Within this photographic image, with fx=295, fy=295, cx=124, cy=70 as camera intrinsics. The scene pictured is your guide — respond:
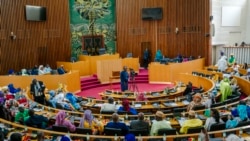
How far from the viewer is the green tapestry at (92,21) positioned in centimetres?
1988

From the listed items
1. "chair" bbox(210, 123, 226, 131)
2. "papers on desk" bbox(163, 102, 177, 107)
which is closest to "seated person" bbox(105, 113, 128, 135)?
"chair" bbox(210, 123, 226, 131)

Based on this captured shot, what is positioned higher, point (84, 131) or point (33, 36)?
point (33, 36)

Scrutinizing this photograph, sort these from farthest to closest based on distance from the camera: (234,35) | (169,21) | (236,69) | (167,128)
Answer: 1. (234,35)
2. (169,21)
3. (236,69)
4. (167,128)

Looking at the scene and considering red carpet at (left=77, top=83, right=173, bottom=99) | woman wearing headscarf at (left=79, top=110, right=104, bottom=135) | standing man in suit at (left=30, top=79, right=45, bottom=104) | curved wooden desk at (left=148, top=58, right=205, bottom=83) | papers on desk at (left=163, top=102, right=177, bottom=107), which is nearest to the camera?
woman wearing headscarf at (left=79, top=110, right=104, bottom=135)

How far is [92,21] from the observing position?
20219 millimetres

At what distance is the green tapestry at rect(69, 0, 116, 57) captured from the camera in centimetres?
1988

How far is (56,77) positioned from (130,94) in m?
4.12

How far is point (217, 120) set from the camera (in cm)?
654

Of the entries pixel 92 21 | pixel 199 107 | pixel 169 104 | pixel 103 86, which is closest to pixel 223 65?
pixel 103 86

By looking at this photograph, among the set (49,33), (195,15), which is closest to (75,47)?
(49,33)

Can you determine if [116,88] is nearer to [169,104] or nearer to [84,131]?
[169,104]

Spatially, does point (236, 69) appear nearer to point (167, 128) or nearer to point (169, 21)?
point (169, 21)

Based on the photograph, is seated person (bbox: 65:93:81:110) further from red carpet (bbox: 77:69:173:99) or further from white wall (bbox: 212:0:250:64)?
white wall (bbox: 212:0:250:64)

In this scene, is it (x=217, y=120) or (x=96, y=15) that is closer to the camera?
(x=217, y=120)
